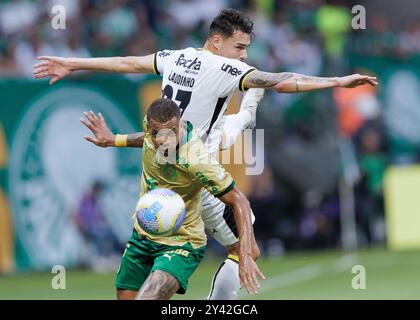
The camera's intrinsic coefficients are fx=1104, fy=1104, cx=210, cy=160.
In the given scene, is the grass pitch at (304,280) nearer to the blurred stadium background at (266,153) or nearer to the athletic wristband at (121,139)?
the blurred stadium background at (266,153)

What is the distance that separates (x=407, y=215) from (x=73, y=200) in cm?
638

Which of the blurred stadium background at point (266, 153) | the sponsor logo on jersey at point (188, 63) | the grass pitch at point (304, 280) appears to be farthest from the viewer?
the blurred stadium background at point (266, 153)

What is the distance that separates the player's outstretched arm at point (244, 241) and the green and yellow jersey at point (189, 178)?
108mm

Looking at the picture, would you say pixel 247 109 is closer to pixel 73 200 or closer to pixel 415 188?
pixel 73 200

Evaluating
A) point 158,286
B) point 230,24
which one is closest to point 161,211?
point 158,286

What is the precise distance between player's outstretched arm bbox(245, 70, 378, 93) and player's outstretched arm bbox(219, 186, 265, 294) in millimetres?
1008

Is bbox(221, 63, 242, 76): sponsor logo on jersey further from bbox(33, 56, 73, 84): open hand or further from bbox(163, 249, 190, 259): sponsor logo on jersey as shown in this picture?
bbox(163, 249, 190, 259): sponsor logo on jersey

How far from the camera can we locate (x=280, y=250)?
2019 centimetres

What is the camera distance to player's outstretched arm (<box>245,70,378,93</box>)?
9328 millimetres

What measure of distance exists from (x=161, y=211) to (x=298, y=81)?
1.65 m

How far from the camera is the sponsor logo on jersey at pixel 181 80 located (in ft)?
34.0

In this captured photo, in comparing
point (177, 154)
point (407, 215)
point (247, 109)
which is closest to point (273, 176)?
point (407, 215)

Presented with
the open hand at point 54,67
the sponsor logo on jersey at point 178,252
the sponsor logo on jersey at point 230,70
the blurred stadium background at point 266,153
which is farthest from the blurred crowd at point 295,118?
the sponsor logo on jersey at point 178,252

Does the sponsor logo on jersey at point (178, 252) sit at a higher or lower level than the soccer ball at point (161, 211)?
lower
